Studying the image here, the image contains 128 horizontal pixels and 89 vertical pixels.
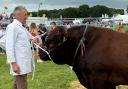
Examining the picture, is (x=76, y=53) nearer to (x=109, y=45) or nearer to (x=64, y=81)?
(x=109, y=45)

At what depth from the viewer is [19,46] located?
25.0 feet

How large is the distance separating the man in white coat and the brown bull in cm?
46

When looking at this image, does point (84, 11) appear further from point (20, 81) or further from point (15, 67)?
point (15, 67)

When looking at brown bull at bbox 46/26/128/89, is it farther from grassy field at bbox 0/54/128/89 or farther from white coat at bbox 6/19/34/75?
grassy field at bbox 0/54/128/89

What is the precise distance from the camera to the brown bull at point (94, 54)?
273 inches

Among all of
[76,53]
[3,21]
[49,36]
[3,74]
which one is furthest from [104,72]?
[3,21]

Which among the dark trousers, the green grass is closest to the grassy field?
the green grass

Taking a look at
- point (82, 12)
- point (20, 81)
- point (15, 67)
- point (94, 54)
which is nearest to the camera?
point (94, 54)

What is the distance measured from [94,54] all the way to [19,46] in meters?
1.47

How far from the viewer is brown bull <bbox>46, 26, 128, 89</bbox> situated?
692 cm

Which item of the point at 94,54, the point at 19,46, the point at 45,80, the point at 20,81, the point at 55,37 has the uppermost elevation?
the point at 55,37

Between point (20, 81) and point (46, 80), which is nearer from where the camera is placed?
point (20, 81)

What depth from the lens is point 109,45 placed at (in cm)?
707

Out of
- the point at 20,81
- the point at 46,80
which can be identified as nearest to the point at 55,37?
the point at 20,81
